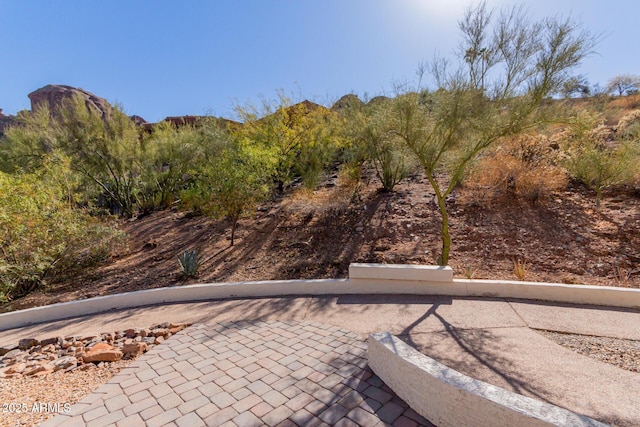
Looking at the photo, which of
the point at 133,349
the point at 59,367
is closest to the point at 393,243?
the point at 133,349

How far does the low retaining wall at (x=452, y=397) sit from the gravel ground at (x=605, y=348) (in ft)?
7.16

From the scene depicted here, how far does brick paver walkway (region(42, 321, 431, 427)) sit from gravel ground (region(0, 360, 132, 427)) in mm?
172

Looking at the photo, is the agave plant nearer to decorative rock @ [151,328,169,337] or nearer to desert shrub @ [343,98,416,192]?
decorative rock @ [151,328,169,337]

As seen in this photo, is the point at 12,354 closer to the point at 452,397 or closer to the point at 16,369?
the point at 16,369

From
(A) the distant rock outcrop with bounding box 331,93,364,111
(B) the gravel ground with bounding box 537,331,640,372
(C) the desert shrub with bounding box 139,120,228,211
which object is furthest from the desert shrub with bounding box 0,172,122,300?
(B) the gravel ground with bounding box 537,331,640,372

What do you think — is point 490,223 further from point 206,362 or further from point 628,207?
point 206,362

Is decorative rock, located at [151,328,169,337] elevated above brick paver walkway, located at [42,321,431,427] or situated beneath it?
situated beneath

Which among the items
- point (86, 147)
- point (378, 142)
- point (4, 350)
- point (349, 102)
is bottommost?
point (4, 350)

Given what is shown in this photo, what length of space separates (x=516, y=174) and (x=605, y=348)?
7721mm

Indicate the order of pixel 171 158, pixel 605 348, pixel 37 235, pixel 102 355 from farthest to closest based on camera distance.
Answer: pixel 171 158 < pixel 37 235 < pixel 102 355 < pixel 605 348

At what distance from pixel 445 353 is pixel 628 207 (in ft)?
29.8

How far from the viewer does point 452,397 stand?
212cm

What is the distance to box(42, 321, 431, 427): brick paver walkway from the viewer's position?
7.99 ft

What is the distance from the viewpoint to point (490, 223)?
8.19 metres
